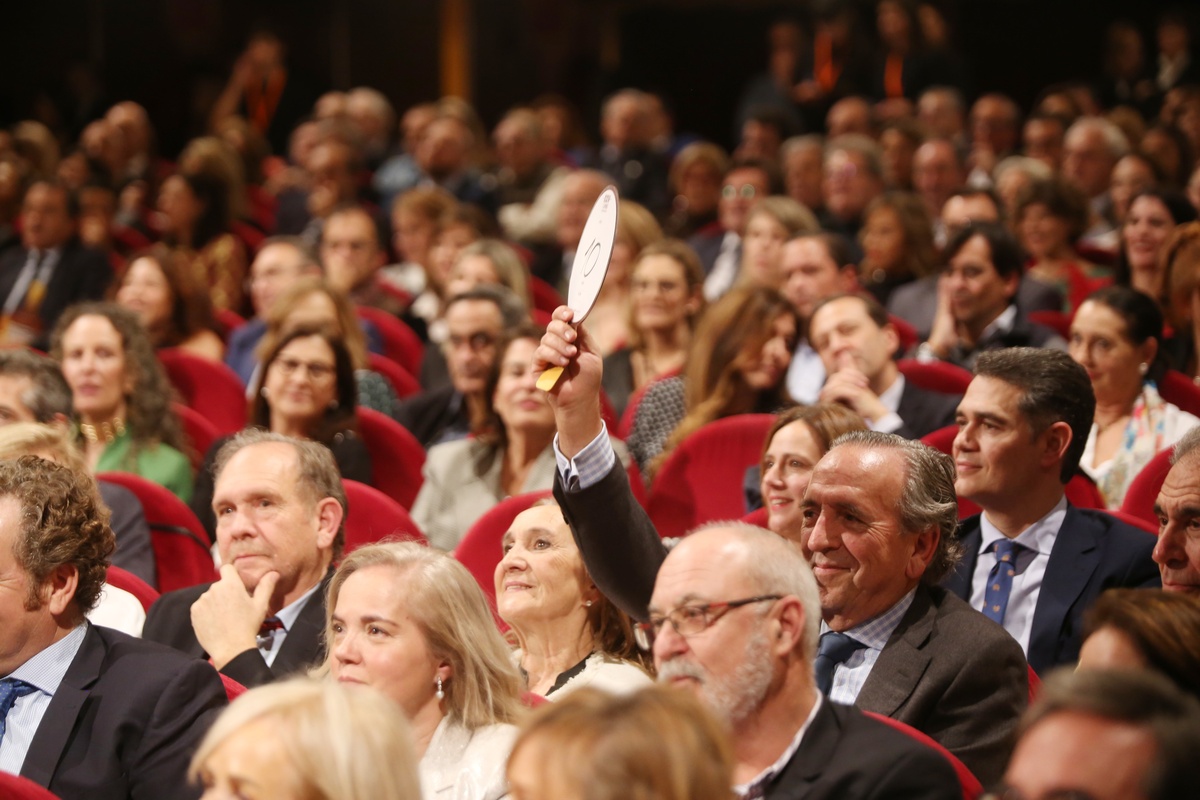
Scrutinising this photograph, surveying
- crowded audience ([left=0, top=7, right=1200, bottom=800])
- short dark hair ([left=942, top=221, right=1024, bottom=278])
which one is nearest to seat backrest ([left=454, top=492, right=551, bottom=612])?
crowded audience ([left=0, top=7, right=1200, bottom=800])

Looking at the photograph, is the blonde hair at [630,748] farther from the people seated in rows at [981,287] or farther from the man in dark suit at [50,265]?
the man in dark suit at [50,265]

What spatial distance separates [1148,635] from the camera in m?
1.98

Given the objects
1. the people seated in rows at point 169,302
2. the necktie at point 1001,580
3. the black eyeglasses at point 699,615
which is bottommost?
the necktie at point 1001,580

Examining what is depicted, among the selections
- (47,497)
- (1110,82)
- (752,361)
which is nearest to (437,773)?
(47,497)

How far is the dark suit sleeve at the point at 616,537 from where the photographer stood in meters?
2.52

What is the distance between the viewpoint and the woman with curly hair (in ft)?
14.6

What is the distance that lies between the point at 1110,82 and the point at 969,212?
15.3 ft

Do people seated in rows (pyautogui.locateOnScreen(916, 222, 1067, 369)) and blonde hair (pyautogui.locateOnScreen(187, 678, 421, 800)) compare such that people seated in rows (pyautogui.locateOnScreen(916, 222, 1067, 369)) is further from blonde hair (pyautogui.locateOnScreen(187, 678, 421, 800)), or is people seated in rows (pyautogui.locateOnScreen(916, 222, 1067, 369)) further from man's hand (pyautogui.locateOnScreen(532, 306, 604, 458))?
blonde hair (pyautogui.locateOnScreen(187, 678, 421, 800))

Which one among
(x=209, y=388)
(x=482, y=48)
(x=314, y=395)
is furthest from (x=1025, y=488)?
(x=482, y=48)

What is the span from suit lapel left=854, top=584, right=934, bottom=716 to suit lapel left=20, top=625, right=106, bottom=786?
130 centimetres

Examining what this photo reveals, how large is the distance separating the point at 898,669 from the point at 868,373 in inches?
76.5

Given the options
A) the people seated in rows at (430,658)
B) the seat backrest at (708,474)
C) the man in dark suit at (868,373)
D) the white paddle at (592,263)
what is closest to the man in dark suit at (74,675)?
the people seated in rows at (430,658)

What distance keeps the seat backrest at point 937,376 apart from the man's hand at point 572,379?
228 centimetres

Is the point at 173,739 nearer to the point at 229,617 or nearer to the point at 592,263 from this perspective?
the point at 229,617
